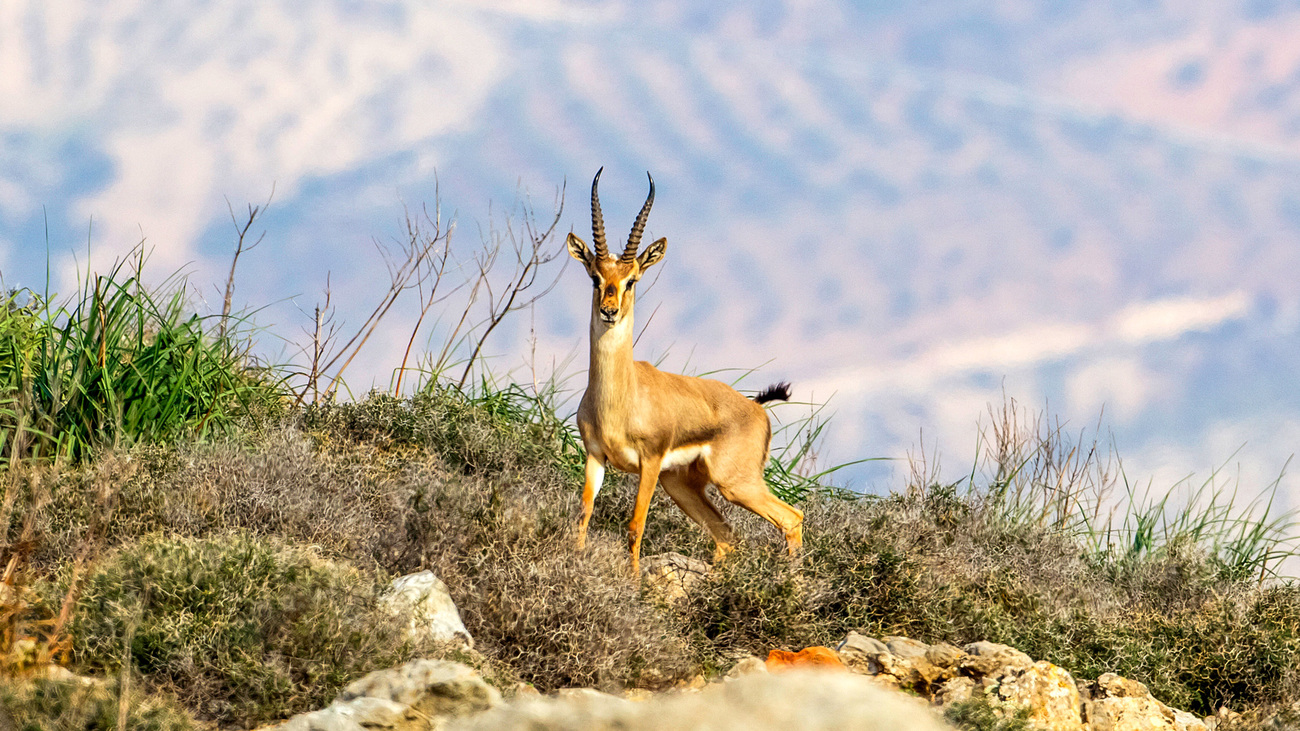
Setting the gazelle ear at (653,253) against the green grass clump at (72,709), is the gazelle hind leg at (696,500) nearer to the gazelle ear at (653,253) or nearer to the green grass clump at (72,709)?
the gazelle ear at (653,253)

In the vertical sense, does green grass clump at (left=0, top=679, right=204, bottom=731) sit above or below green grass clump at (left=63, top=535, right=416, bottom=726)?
below

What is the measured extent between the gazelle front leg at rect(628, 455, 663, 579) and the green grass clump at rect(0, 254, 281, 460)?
397 cm

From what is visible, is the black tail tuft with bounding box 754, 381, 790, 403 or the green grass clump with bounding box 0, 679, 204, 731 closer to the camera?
the green grass clump with bounding box 0, 679, 204, 731

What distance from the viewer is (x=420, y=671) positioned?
4492 mm

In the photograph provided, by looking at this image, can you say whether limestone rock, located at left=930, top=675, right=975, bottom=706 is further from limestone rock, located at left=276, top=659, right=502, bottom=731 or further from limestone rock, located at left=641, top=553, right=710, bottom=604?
limestone rock, located at left=276, top=659, right=502, bottom=731

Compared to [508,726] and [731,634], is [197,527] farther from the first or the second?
[508,726]

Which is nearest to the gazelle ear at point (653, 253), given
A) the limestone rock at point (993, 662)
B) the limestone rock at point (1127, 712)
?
the limestone rock at point (993, 662)

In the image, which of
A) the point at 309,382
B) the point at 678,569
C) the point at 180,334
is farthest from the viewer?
the point at 309,382

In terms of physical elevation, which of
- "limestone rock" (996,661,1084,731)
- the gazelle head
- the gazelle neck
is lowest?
"limestone rock" (996,661,1084,731)

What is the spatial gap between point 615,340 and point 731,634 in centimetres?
261

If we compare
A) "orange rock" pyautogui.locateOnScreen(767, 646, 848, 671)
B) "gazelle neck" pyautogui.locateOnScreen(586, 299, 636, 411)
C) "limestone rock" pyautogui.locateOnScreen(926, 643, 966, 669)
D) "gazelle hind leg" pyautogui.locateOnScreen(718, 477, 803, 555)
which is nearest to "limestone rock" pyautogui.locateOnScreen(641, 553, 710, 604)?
"gazelle hind leg" pyautogui.locateOnScreen(718, 477, 803, 555)

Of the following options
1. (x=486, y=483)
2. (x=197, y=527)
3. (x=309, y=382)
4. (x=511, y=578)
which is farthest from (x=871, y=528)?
(x=309, y=382)

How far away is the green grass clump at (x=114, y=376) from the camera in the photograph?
9562 mm

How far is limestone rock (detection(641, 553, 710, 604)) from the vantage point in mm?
8156
